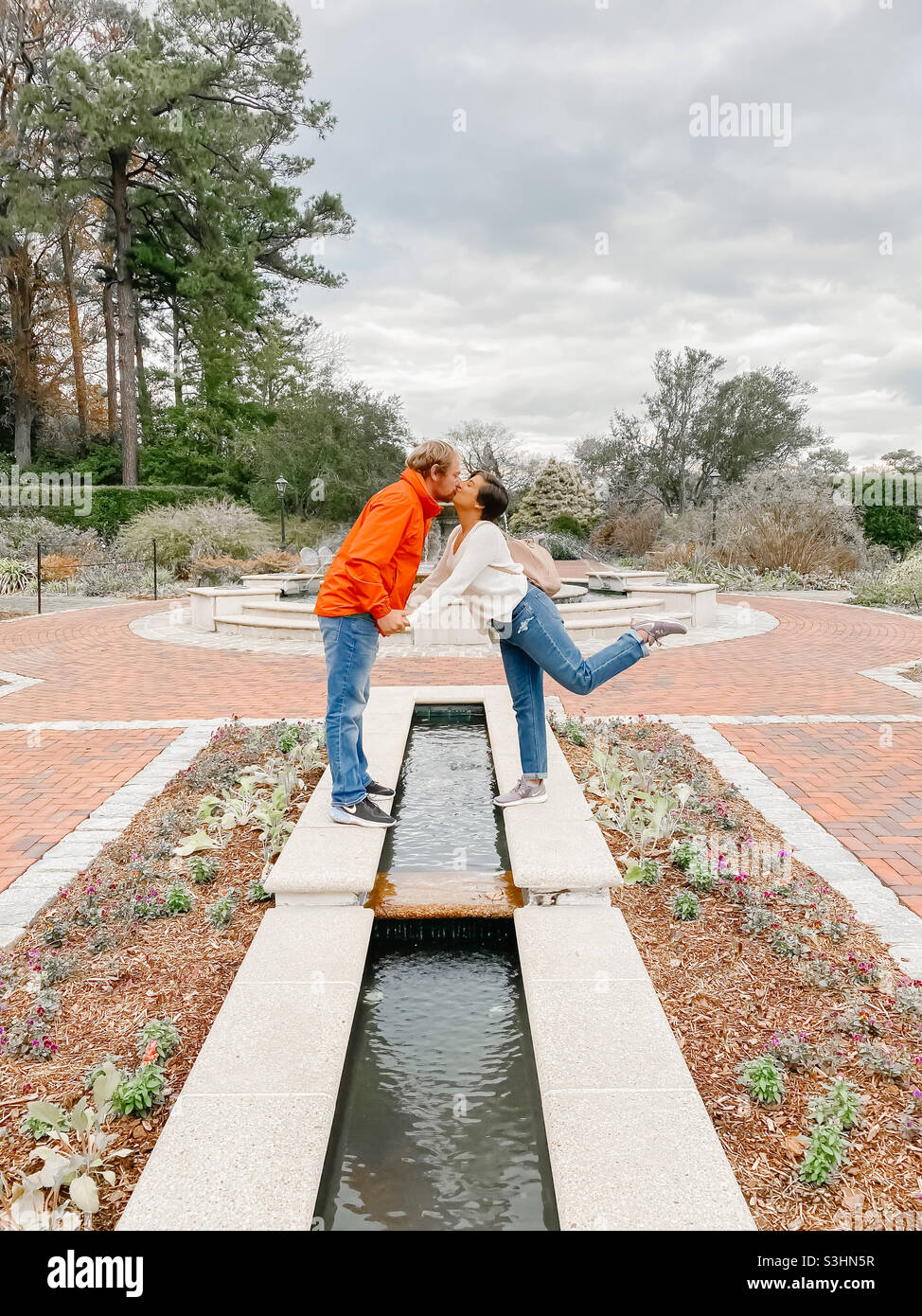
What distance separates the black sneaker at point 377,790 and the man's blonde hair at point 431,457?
4.89 feet

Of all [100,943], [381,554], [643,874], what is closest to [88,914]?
[100,943]

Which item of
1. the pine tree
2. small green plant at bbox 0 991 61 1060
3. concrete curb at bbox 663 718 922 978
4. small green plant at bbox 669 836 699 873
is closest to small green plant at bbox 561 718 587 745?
concrete curb at bbox 663 718 922 978

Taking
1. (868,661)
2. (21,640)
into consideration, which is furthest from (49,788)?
(868,661)

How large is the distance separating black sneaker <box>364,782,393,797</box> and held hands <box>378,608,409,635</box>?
0.92 meters

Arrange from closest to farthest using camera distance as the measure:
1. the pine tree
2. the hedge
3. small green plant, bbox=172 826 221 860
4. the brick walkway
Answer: small green plant, bbox=172 826 221 860, the brick walkway, the hedge, the pine tree

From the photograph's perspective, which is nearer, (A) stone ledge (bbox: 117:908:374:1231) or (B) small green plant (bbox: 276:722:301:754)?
(A) stone ledge (bbox: 117:908:374:1231)

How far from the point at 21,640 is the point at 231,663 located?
151 inches

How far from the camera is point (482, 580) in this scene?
368cm

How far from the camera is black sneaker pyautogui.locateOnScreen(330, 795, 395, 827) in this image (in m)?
3.82

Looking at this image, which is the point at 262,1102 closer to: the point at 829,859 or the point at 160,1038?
the point at 160,1038

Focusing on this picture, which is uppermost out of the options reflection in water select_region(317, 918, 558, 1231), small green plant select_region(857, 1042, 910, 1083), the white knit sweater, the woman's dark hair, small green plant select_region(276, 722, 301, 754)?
the woman's dark hair

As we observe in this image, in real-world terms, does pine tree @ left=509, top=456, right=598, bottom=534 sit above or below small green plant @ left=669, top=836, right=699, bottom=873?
above

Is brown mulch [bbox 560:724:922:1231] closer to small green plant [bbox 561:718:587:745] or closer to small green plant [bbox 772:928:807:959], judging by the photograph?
small green plant [bbox 772:928:807:959]

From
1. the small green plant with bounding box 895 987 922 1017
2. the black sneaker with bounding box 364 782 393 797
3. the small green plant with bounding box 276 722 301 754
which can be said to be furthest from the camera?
the small green plant with bounding box 276 722 301 754
